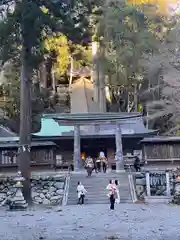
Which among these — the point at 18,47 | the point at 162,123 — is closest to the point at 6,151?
the point at 18,47

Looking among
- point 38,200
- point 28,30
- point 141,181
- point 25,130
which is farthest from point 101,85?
point 28,30

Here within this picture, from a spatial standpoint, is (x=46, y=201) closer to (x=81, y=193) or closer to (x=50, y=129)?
(x=81, y=193)

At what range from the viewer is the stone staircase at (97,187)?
19.5 metres

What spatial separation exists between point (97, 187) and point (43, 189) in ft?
9.34

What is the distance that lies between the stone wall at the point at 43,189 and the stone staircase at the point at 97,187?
615mm

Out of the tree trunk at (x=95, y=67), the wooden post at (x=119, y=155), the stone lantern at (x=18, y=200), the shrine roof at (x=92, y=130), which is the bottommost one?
the stone lantern at (x=18, y=200)

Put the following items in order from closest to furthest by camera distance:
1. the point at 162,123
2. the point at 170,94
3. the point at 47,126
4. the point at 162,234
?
the point at 162,234 → the point at 170,94 → the point at 47,126 → the point at 162,123

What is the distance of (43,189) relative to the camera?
21500mm

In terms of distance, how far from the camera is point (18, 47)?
18.0 m

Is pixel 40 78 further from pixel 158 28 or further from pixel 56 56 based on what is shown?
pixel 158 28

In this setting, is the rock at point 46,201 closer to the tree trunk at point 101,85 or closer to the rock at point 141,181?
the rock at point 141,181

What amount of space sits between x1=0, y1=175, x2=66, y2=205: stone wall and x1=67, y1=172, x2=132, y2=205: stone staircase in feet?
2.02

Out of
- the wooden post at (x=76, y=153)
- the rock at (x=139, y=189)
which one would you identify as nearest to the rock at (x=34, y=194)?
the wooden post at (x=76, y=153)

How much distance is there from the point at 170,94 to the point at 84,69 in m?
15.7
